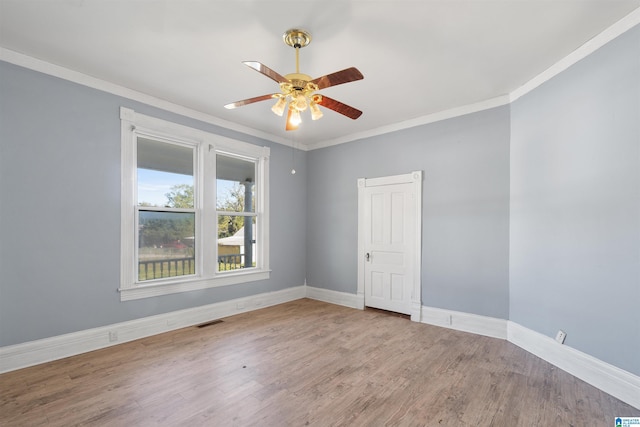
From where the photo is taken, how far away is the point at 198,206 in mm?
4312

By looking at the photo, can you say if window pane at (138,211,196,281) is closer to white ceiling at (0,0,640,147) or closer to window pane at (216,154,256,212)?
window pane at (216,154,256,212)

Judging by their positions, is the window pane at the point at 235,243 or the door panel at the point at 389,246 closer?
the door panel at the point at 389,246

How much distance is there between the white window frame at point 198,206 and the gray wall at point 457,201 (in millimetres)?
1572

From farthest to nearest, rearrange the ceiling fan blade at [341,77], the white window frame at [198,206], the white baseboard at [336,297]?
the white baseboard at [336,297] → the white window frame at [198,206] → the ceiling fan blade at [341,77]

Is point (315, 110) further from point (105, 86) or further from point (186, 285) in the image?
point (186, 285)

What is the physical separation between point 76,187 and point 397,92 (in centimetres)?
381

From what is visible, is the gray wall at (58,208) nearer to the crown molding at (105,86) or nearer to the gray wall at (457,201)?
the crown molding at (105,86)

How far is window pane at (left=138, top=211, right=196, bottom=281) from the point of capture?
3.82 metres

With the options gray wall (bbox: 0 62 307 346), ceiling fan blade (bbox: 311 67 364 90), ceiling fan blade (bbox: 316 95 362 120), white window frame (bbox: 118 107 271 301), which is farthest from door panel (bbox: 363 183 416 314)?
gray wall (bbox: 0 62 307 346)

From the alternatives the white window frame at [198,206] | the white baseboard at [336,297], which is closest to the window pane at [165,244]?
the white window frame at [198,206]

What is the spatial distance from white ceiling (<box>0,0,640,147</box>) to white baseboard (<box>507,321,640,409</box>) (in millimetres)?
2855

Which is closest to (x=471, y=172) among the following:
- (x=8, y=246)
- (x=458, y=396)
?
(x=458, y=396)

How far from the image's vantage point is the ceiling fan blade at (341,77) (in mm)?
2041

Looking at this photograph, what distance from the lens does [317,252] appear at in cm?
576
